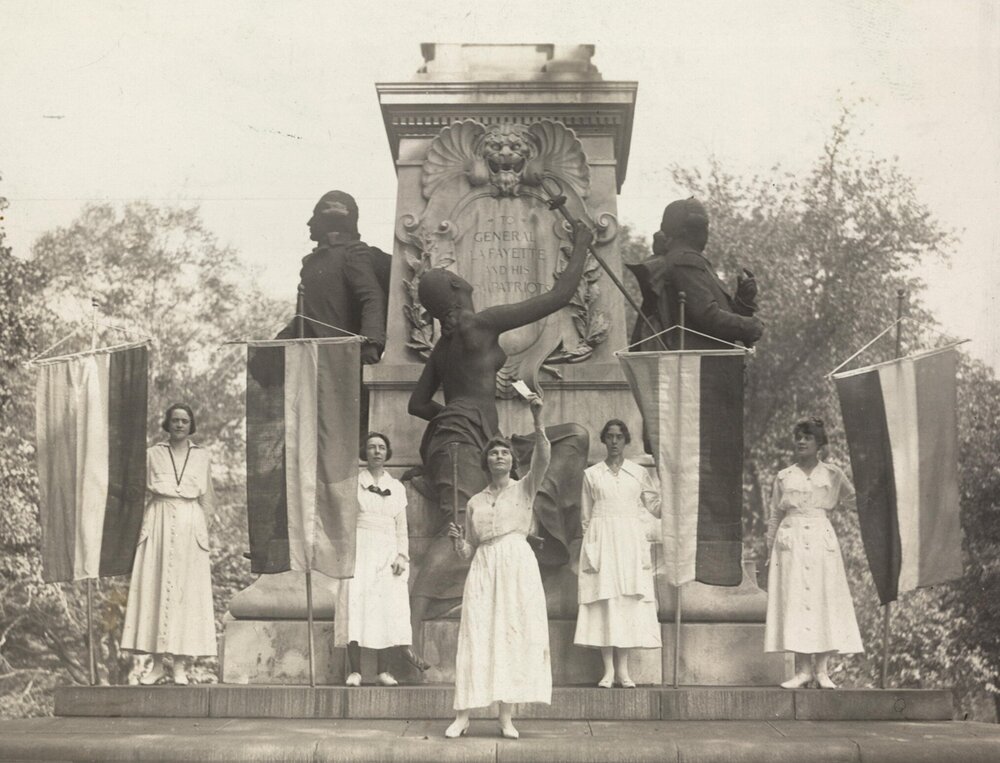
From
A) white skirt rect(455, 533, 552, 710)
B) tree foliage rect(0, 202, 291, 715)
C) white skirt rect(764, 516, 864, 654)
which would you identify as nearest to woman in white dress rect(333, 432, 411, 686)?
white skirt rect(455, 533, 552, 710)

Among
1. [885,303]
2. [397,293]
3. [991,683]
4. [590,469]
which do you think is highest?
[885,303]

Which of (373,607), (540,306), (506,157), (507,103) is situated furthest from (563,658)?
(507,103)

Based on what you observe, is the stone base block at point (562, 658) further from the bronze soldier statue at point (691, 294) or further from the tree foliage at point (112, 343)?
the tree foliage at point (112, 343)

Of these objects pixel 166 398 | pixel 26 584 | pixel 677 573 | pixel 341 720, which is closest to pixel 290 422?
pixel 341 720

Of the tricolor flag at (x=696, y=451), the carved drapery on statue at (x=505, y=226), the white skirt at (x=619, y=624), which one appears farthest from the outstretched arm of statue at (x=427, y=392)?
the white skirt at (x=619, y=624)

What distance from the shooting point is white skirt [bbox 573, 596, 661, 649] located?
1135 centimetres

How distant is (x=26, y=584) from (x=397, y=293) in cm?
1266

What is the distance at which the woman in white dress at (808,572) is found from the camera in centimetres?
1128

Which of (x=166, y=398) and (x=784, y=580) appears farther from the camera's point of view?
(x=166, y=398)

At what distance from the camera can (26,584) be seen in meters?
24.2

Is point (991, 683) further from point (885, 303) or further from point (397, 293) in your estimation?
point (397, 293)

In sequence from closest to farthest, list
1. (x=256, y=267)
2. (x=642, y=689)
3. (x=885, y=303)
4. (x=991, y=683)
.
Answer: (x=642, y=689) < (x=991, y=683) < (x=885, y=303) < (x=256, y=267)

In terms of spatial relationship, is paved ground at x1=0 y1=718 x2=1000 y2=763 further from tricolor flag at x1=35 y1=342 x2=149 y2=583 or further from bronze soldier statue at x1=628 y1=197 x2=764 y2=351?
bronze soldier statue at x1=628 y1=197 x2=764 y2=351

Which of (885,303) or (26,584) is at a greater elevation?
(885,303)
